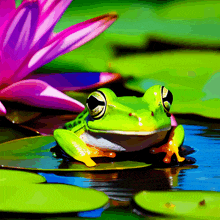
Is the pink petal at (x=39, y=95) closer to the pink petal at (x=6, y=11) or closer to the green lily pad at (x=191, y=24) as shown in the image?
the pink petal at (x=6, y=11)

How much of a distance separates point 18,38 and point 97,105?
0.55 meters

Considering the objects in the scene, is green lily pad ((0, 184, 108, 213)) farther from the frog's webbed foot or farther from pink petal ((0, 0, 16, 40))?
pink petal ((0, 0, 16, 40))

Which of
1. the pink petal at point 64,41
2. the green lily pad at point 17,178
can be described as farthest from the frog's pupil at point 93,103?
the pink petal at point 64,41

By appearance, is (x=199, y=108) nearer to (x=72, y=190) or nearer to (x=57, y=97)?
(x=57, y=97)

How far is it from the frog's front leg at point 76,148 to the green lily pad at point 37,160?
0.04 meters

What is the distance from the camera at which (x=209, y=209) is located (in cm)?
86

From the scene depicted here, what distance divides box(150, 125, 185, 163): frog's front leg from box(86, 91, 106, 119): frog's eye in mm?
239

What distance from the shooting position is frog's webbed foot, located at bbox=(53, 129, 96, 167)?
1.43 meters

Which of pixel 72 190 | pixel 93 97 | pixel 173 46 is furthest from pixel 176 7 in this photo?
pixel 72 190

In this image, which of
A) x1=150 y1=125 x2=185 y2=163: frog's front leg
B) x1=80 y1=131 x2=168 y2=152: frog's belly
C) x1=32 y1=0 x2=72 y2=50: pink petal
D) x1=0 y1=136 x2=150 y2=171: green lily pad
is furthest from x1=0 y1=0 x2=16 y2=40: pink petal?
x1=150 y1=125 x2=185 y2=163: frog's front leg

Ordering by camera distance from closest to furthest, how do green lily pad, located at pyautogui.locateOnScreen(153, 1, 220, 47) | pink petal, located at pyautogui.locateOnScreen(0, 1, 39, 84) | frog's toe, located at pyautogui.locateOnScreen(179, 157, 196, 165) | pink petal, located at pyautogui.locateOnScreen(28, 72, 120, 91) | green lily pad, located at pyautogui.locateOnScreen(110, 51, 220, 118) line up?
frog's toe, located at pyautogui.locateOnScreen(179, 157, 196, 165) < pink petal, located at pyautogui.locateOnScreen(0, 1, 39, 84) < pink petal, located at pyautogui.locateOnScreen(28, 72, 120, 91) < green lily pad, located at pyautogui.locateOnScreen(110, 51, 220, 118) < green lily pad, located at pyautogui.locateOnScreen(153, 1, 220, 47)

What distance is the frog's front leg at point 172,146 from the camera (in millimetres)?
1481

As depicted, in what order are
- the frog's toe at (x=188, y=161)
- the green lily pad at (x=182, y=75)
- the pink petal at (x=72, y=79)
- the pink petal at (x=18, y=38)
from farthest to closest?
1. the green lily pad at (x=182, y=75)
2. the pink petal at (x=72, y=79)
3. the pink petal at (x=18, y=38)
4. the frog's toe at (x=188, y=161)

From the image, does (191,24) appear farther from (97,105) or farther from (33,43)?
(97,105)
